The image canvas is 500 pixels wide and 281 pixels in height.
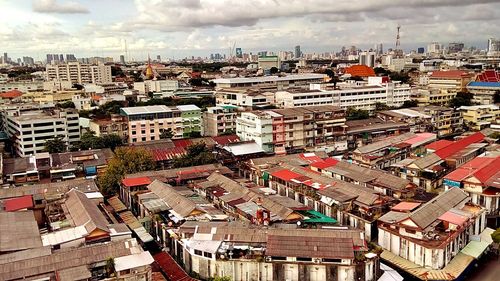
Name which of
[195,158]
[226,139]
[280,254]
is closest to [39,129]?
[195,158]

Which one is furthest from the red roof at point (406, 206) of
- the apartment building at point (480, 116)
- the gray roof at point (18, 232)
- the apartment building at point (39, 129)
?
the apartment building at point (480, 116)

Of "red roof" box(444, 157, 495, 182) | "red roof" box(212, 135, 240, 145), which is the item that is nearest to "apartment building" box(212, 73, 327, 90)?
"red roof" box(212, 135, 240, 145)

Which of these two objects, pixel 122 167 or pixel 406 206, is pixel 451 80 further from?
pixel 122 167

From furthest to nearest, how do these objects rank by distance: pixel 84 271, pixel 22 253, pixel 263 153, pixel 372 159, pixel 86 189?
pixel 263 153
pixel 372 159
pixel 86 189
pixel 22 253
pixel 84 271

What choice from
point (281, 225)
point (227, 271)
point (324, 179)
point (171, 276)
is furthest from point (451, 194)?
point (171, 276)

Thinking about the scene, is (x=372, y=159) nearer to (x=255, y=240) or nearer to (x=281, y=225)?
(x=281, y=225)

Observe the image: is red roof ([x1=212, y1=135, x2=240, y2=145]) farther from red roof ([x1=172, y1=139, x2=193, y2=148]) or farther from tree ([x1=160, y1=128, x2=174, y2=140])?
tree ([x1=160, y1=128, x2=174, y2=140])

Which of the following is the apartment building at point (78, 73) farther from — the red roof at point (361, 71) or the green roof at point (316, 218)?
the green roof at point (316, 218)
